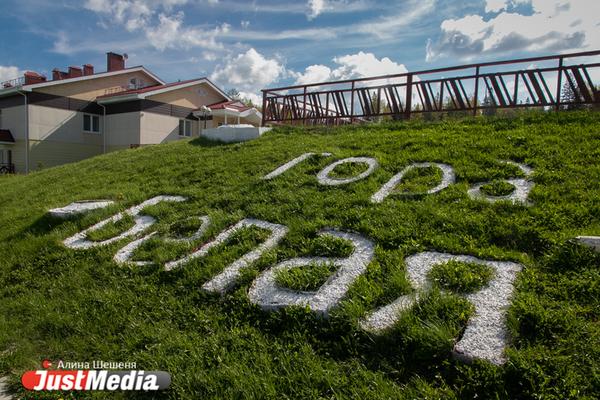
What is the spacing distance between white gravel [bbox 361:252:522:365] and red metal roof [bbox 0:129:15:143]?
2874 cm

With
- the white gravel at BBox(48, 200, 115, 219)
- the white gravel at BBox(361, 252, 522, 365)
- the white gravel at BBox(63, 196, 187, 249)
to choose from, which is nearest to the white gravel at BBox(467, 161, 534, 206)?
the white gravel at BBox(361, 252, 522, 365)

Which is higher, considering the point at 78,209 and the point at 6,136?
the point at 6,136

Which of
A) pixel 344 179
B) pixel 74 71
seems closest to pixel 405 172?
pixel 344 179

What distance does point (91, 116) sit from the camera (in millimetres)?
26906

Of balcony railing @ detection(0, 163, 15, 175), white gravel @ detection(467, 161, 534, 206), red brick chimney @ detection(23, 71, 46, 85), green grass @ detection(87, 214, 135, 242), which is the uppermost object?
red brick chimney @ detection(23, 71, 46, 85)

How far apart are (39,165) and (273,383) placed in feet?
84.8

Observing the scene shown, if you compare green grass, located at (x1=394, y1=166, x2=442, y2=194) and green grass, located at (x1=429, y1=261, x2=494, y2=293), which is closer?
green grass, located at (x1=429, y1=261, x2=494, y2=293)

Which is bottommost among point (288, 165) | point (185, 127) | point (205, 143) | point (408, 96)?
point (288, 165)

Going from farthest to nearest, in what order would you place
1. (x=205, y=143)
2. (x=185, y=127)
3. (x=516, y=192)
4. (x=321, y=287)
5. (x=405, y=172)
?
(x=185, y=127) < (x=205, y=143) < (x=405, y=172) < (x=516, y=192) < (x=321, y=287)

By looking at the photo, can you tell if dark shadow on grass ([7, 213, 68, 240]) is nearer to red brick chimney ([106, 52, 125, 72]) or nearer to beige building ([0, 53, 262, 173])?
beige building ([0, 53, 262, 173])

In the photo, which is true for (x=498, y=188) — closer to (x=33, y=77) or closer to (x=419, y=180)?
(x=419, y=180)

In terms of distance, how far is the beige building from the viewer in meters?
24.2

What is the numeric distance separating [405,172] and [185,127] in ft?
80.1

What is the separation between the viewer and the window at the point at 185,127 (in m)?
27.8
